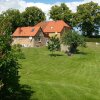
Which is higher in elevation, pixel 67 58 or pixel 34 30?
pixel 34 30

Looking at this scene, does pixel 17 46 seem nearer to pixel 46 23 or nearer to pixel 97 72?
pixel 97 72

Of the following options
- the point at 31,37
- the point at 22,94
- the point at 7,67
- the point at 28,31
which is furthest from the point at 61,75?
the point at 28,31

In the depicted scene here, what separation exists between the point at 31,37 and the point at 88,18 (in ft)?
118

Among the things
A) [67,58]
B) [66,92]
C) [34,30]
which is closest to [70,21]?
[34,30]

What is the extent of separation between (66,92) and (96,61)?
43.8 metres

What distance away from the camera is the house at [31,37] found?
93.0 m

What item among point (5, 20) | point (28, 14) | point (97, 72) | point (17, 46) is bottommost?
point (97, 72)

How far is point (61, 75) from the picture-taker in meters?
51.5

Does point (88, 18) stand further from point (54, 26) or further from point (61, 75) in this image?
point (61, 75)

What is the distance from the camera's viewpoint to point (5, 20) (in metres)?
24.6

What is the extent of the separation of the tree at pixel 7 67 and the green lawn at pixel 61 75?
3.19 metres

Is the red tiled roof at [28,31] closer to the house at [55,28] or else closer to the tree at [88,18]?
the house at [55,28]

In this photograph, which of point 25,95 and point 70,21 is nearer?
point 25,95

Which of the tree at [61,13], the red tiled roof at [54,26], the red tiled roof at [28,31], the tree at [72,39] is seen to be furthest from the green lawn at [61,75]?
the tree at [61,13]
